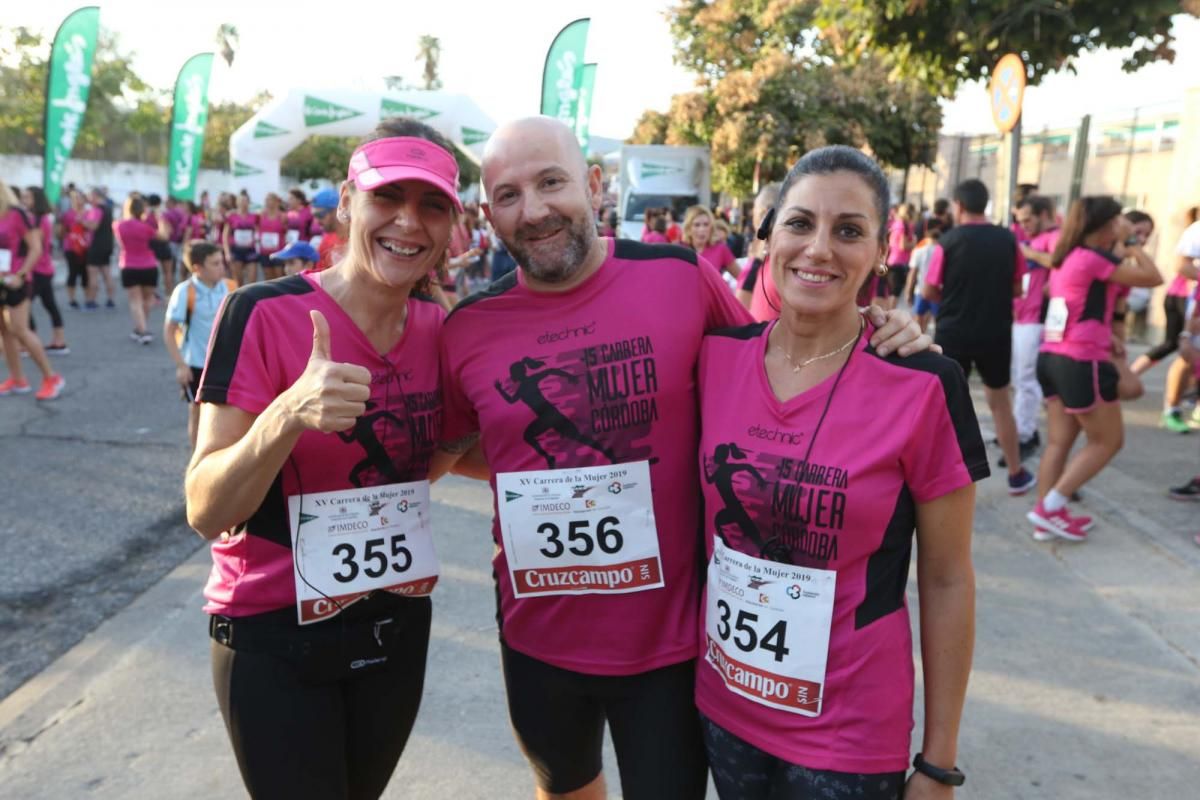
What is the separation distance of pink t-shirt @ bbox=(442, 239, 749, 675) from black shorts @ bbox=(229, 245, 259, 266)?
13914 millimetres

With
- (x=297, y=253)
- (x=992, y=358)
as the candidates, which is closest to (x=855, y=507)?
(x=992, y=358)

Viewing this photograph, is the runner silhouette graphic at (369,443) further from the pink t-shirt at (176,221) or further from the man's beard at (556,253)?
the pink t-shirt at (176,221)

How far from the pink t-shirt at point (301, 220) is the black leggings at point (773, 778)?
1307 centimetres

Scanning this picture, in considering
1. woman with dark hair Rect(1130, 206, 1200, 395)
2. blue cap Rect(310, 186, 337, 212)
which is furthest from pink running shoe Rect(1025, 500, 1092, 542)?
blue cap Rect(310, 186, 337, 212)

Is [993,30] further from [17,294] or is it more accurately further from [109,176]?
[109,176]

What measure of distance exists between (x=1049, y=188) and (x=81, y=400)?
15.0 metres

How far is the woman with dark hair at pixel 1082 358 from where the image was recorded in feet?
16.4

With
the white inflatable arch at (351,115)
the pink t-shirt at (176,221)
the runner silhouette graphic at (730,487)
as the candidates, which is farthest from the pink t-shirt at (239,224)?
the runner silhouette graphic at (730,487)

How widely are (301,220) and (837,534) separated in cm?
1472

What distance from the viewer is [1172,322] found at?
8273 mm

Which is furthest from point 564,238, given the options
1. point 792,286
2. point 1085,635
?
point 1085,635

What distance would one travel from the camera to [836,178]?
1715mm

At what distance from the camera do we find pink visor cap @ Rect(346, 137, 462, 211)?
1.84 m

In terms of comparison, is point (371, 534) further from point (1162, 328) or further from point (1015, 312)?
point (1162, 328)
